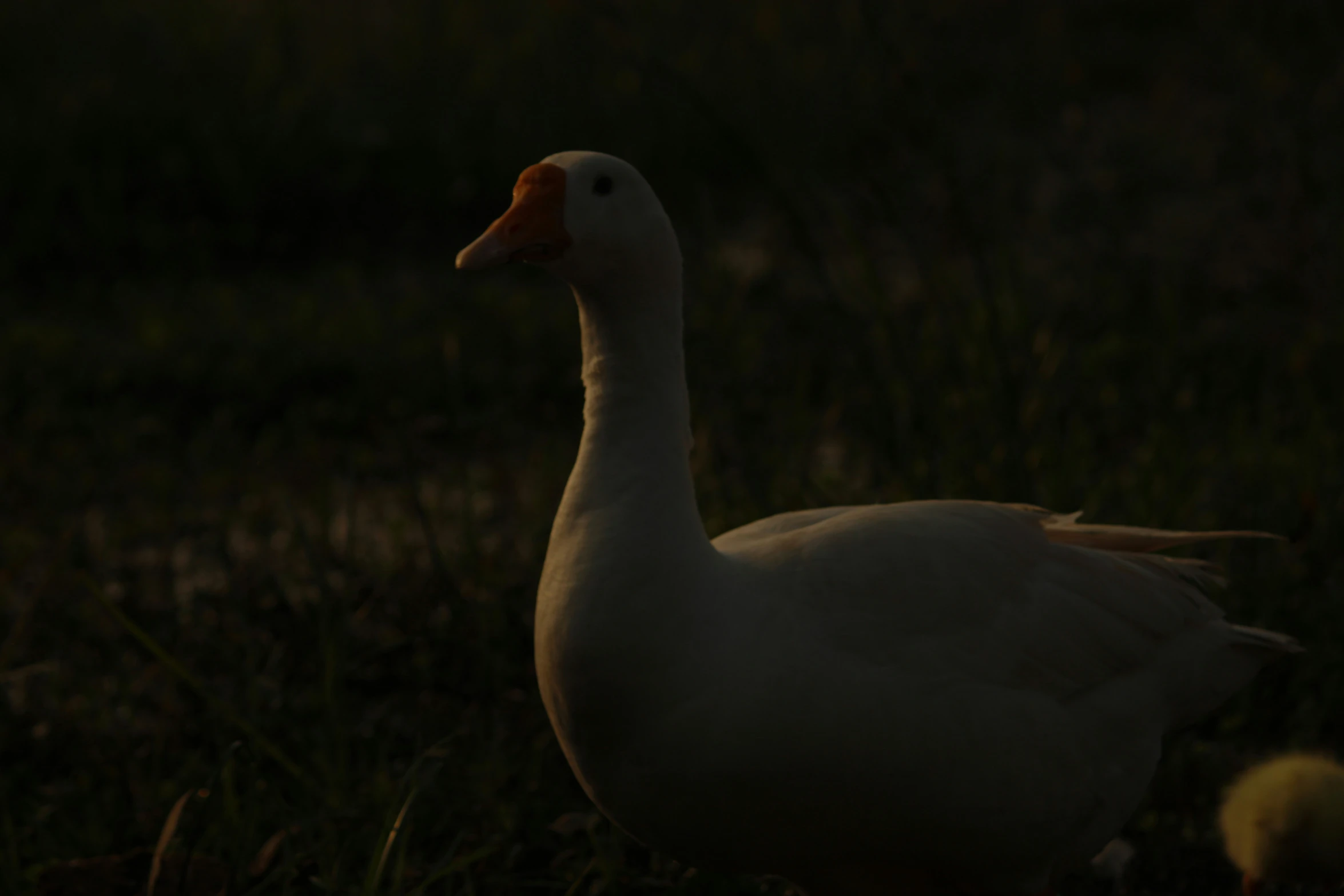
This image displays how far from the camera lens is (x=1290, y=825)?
7.47 feet

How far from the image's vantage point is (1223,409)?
4656 millimetres

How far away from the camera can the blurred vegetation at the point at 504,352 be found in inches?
115

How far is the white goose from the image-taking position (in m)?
1.88

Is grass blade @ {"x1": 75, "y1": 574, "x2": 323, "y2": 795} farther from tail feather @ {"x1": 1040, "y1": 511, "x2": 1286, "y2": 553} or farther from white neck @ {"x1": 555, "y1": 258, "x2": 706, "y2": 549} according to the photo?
tail feather @ {"x1": 1040, "y1": 511, "x2": 1286, "y2": 553}

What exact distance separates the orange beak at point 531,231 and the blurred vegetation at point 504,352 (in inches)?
34.2

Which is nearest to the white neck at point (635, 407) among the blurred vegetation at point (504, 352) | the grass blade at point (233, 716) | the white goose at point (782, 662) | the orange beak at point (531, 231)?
the white goose at point (782, 662)

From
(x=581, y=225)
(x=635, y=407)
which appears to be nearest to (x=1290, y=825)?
(x=635, y=407)

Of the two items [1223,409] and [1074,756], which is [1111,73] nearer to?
[1223,409]

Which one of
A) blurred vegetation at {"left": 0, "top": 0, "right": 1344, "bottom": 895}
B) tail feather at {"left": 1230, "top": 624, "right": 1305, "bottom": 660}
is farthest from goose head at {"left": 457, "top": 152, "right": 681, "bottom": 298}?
tail feather at {"left": 1230, "top": 624, "right": 1305, "bottom": 660}

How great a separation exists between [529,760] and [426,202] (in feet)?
14.5

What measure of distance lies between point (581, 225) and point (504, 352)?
354 centimetres

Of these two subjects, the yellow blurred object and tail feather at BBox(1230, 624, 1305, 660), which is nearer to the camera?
the yellow blurred object

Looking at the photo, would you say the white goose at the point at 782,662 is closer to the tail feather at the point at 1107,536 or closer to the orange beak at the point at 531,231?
the orange beak at the point at 531,231

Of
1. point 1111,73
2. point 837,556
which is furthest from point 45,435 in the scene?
point 1111,73
